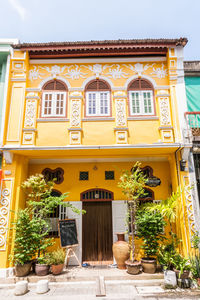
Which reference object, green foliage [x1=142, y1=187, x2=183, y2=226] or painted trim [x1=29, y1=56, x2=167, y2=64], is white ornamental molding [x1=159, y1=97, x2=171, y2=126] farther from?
green foliage [x1=142, y1=187, x2=183, y2=226]

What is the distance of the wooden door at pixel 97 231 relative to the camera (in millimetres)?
8164

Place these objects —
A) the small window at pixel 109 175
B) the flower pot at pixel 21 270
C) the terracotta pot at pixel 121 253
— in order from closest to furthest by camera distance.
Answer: the flower pot at pixel 21 270
the terracotta pot at pixel 121 253
the small window at pixel 109 175

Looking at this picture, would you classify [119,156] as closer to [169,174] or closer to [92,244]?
[169,174]

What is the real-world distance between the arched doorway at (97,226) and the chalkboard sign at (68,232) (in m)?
0.56

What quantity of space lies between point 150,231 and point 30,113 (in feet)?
20.7

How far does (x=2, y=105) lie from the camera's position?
8.14m

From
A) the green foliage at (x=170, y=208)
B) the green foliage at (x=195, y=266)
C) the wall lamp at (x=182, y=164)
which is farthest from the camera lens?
the wall lamp at (x=182, y=164)

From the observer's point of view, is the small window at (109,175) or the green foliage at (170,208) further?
the small window at (109,175)

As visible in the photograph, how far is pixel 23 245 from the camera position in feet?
21.8

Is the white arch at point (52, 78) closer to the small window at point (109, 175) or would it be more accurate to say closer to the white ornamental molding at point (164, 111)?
the white ornamental molding at point (164, 111)

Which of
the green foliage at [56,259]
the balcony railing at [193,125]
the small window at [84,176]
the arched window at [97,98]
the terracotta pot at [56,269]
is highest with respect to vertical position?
the arched window at [97,98]

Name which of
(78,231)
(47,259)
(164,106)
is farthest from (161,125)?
(47,259)

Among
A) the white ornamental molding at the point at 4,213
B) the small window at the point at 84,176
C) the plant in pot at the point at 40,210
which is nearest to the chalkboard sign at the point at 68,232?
the plant in pot at the point at 40,210

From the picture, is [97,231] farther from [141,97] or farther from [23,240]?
[141,97]
